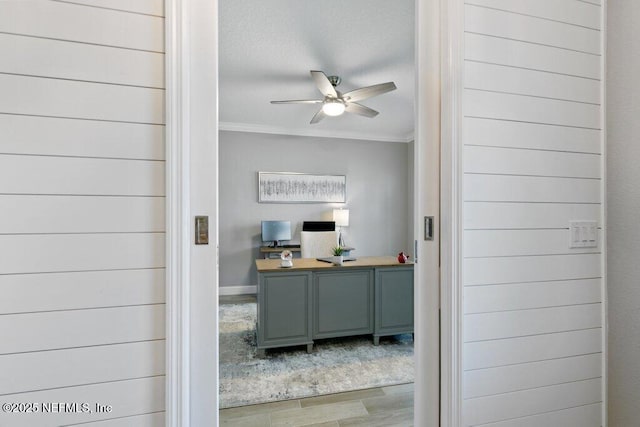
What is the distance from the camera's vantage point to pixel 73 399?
841mm

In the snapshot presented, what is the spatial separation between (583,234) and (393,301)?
194cm

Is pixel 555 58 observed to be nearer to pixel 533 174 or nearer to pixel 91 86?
pixel 533 174

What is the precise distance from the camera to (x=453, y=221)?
41.4 inches

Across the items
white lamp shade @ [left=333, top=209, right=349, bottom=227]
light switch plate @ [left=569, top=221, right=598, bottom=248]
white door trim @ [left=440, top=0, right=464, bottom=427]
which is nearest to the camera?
white door trim @ [left=440, top=0, right=464, bottom=427]

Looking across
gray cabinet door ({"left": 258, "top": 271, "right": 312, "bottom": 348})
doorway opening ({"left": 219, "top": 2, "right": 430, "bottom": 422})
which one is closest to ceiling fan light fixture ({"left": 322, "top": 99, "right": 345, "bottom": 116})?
doorway opening ({"left": 219, "top": 2, "right": 430, "bottom": 422})

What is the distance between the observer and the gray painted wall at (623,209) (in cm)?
112

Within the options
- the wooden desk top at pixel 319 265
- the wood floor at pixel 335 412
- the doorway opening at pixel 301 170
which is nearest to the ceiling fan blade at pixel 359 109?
the doorway opening at pixel 301 170

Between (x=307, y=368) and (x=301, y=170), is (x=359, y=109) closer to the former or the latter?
(x=301, y=170)

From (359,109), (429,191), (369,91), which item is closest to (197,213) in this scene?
(429,191)

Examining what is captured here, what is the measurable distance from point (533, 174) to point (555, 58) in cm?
47

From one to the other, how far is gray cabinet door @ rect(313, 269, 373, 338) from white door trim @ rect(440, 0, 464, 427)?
5.79 ft

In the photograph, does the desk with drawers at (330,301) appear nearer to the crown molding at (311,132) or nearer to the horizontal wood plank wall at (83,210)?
the horizontal wood plank wall at (83,210)

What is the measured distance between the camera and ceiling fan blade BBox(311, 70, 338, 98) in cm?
245

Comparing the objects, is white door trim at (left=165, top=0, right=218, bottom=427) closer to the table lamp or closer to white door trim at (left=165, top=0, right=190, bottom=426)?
Result: white door trim at (left=165, top=0, right=190, bottom=426)
